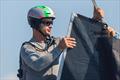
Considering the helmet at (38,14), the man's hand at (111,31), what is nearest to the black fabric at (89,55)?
the man's hand at (111,31)

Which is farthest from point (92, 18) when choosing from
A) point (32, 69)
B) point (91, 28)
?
point (32, 69)

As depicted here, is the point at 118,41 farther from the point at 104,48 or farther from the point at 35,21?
the point at 35,21

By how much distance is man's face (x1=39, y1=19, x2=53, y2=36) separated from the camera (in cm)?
2025

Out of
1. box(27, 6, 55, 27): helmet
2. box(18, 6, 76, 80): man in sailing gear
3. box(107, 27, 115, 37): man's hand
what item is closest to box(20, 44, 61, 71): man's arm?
box(18, 6, 76, 80): man in sailing gear

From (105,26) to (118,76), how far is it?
1.01 meters

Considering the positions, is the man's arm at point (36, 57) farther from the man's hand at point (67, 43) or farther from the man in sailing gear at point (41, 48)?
the man's hand at point (67, 43)

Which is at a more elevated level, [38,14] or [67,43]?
[38,14]

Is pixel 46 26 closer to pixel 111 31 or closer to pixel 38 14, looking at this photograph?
pixel 38 14

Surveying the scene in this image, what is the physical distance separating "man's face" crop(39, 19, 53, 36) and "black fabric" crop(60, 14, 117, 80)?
518 millimetres

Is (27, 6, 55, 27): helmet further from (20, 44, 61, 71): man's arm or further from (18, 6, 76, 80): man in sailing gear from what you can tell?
(20, 44, 61, 71): man's arm

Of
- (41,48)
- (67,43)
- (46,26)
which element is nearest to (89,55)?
(67,43)

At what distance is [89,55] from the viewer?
1992 centimetres

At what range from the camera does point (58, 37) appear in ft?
67.3

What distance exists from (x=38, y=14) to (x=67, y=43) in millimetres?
1286
